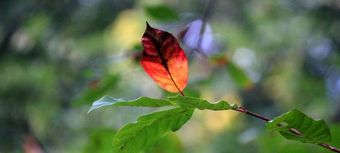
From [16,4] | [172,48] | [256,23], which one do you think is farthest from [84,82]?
[172,48]

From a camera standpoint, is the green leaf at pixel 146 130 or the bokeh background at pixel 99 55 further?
the bokeh background at pixel 99 55

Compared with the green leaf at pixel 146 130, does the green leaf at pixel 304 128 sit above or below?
above

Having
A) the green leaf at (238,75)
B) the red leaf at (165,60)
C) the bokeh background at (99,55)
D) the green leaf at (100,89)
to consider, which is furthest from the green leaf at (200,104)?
the bokeh background at (99,55)

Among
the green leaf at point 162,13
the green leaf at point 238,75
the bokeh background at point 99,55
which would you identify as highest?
the green leaf at point 162,13

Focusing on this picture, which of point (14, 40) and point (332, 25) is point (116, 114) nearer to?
point (14, 40)

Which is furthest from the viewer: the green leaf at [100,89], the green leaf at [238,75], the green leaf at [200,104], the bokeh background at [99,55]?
the bokeh background at [99,55]

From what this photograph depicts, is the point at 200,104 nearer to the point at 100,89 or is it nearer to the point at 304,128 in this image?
the point at 304,128

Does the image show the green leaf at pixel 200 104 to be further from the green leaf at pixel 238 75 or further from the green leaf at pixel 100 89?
the green leaf at pixel 238 75
